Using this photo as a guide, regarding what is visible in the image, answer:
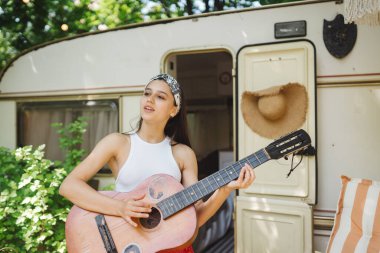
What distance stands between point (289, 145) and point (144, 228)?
2.84 ft

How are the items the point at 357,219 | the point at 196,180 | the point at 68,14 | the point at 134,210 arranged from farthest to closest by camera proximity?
the point at 68,14, the point at 357,219, the point at 196,180, the point at 134,210

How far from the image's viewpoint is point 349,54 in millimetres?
3279

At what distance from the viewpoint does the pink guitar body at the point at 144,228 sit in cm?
182

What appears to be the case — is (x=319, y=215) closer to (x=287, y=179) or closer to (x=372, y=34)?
(x=287, y=179)

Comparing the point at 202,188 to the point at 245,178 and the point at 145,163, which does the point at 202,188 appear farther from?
the point at 145,163

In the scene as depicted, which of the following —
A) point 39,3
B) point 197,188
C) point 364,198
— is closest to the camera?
point 197,188

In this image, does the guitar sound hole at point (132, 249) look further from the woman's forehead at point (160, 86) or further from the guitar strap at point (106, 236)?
the woman's forehead at point (160, 86)

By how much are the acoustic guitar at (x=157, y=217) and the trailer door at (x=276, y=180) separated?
154cm

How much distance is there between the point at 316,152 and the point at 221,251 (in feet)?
5.76

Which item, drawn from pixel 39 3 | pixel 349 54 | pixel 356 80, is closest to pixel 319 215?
pixel 356 80

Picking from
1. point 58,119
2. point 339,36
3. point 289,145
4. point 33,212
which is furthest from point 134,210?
point 58,119

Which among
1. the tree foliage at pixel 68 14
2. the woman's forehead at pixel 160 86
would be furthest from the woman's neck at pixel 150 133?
the tree foliage at pixel 68 14

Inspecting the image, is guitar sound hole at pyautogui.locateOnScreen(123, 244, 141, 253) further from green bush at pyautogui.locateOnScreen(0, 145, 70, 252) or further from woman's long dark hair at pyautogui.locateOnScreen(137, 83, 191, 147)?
green bush at pyautogui.locateOnScreen(0, 145, 70, 252)

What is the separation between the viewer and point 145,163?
197cm
